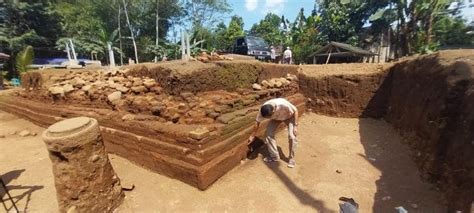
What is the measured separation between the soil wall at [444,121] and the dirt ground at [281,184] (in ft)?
0.94

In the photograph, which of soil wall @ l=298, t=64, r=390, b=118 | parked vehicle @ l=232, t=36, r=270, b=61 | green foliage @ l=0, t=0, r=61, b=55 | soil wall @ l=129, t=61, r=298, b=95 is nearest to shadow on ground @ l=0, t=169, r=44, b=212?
soil wall @ l=129, t=61, r=298, b=95

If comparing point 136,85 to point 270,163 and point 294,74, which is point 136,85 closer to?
point 270,163

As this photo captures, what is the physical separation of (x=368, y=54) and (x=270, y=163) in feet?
51.2

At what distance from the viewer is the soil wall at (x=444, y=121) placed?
2930 mm

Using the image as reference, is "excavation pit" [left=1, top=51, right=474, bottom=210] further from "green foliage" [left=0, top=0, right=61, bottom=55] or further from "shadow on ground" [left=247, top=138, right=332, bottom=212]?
"green foliage" [left=0, top=0, right=61, bottom=55]

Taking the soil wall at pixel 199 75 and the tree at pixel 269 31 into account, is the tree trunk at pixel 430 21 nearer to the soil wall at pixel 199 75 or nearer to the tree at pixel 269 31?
the tree at pixel 269 31

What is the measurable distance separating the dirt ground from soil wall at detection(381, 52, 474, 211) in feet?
0.94

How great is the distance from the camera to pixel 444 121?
3.69 metres

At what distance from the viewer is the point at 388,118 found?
7.29m

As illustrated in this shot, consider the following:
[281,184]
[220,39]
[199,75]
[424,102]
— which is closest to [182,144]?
[281,184]

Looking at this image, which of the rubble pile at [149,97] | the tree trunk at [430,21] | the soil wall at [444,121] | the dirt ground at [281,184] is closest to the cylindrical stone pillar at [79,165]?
the dirt ground at [281,184]

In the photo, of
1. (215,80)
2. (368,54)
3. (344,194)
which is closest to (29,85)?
(215,80)

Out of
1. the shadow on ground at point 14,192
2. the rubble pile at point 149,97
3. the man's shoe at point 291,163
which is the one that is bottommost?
the shadow on ground at point 14,192

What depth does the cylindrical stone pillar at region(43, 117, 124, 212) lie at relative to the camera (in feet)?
10.0
